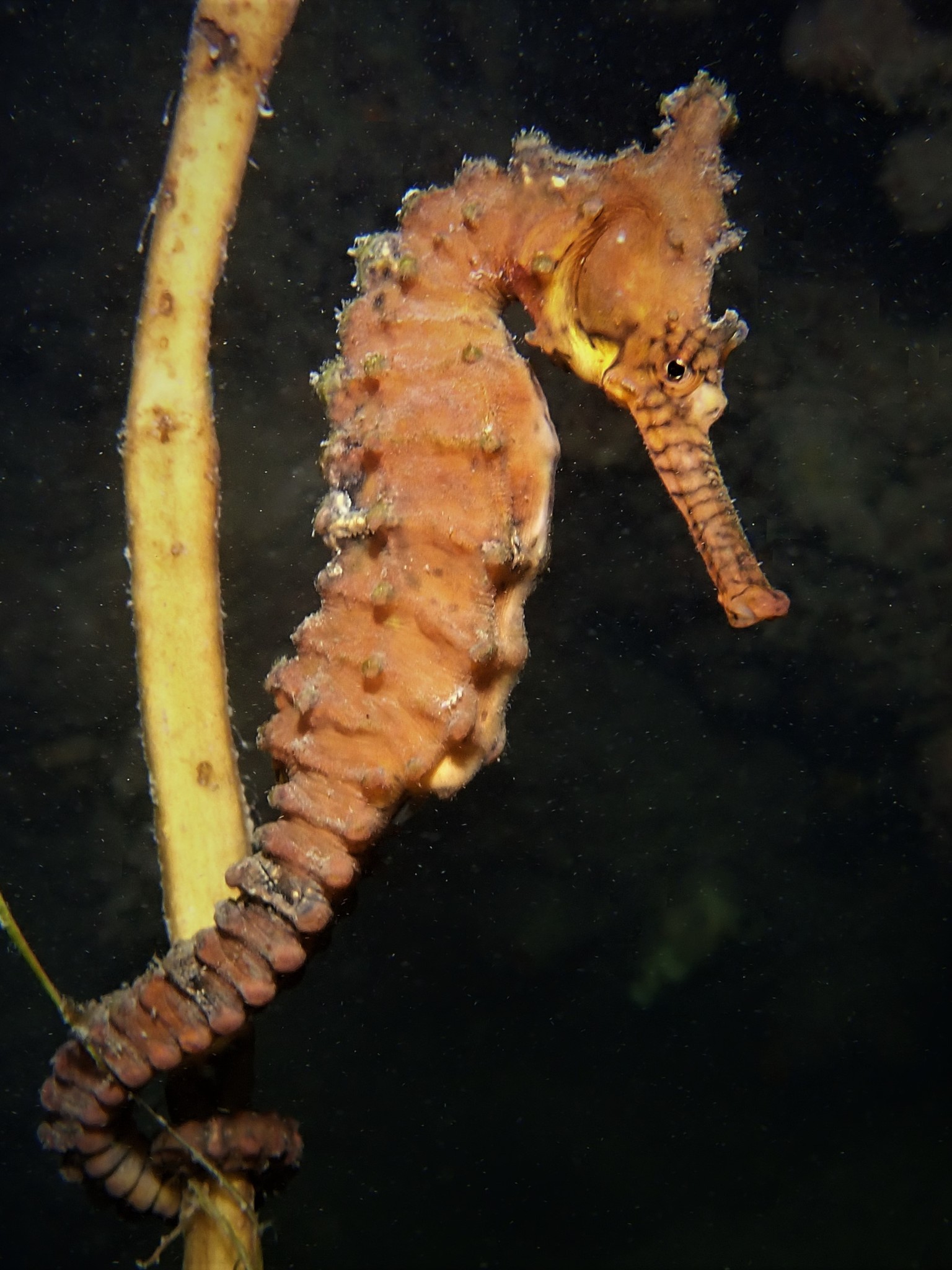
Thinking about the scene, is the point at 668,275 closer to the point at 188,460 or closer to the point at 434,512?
the point at 434,512

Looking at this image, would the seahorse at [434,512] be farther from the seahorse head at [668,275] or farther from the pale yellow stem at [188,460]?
the pale yellow stem at [188,460]

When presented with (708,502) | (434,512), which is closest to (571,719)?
(708,502)

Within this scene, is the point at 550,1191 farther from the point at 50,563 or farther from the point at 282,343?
the point at 282,343

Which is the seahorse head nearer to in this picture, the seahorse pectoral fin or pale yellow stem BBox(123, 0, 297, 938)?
the seahorse pectoral fin

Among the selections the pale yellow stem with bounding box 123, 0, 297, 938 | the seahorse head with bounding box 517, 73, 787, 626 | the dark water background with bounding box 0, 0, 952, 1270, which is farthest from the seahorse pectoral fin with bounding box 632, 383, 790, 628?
the pale yellow stem with bounding box 123, 0, 297, 938

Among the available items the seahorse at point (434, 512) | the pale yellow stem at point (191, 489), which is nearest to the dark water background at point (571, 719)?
the seahorse at point (434, 512)

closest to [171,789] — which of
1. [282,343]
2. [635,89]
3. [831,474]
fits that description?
[282,343]

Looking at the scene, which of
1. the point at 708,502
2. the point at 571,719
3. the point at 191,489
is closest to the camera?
the point at 708,502
